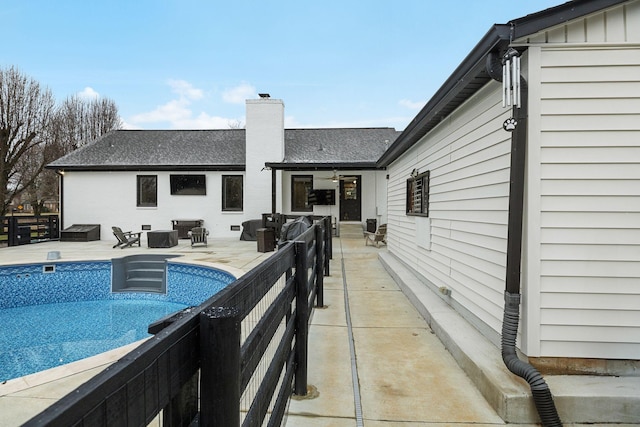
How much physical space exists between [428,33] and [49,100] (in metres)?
18.6

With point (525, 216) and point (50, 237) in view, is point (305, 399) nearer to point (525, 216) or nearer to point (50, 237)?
point (525, 216)

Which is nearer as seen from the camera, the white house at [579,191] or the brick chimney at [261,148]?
the white house at [579,191]

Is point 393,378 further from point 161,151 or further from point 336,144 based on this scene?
point 161,151

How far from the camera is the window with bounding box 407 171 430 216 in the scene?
17.7 feet

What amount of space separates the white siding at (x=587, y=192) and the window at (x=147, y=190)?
15.1 metres

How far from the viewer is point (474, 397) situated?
2564 mm

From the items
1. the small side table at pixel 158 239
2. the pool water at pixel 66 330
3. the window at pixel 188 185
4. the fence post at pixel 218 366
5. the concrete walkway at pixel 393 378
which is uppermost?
the window at pixel 188 185

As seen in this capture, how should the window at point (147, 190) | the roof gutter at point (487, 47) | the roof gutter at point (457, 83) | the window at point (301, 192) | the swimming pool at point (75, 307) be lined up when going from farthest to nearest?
the window at point (301, 192) → the window at point (147, 190) → the swimming pool at point (75, 307) → the roof gutter at point (457, 83) → the roof gutter at point (487, 47)

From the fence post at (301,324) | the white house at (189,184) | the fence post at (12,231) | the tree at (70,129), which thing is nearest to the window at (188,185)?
the white house at (189,184)

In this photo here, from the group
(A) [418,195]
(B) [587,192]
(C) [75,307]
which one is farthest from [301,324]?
(C) [75,307]

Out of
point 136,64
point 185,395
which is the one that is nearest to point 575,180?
point 185,395

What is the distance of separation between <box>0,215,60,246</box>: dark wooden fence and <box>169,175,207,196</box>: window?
16.5 ft

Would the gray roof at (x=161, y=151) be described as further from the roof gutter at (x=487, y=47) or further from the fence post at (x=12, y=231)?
the roof gutter at (x=487, y=47)

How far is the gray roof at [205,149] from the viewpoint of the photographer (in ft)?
48.3
